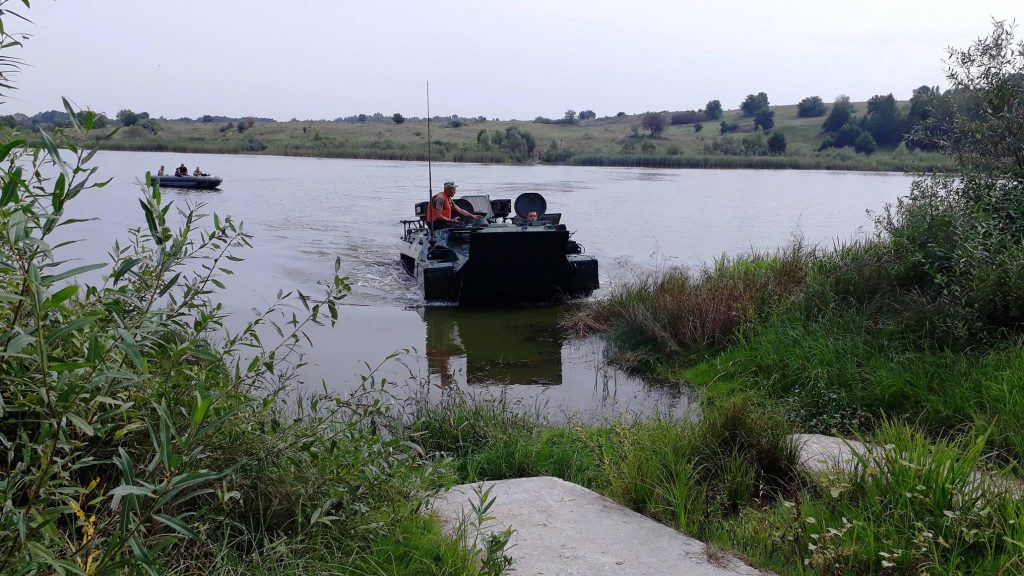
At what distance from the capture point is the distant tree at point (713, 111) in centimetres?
10601

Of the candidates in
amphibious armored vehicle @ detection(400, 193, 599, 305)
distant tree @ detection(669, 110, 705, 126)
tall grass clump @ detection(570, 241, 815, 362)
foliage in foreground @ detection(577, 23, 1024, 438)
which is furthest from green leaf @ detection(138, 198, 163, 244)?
distant tree @ detection(669, 110, 705, 126)

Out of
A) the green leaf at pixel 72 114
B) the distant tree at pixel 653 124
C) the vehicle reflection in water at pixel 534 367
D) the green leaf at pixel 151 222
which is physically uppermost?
the distant tree at pixel 653 124

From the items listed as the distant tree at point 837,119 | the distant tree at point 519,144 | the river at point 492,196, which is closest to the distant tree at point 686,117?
the distant tree at point 837,119

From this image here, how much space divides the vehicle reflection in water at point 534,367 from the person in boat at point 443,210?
2.03m

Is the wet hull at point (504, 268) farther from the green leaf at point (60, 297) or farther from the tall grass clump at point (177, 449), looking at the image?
the green leaf at point (60, 297)

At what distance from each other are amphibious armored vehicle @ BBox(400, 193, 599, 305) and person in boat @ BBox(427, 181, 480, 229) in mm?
279

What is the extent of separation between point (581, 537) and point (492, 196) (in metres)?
29.1

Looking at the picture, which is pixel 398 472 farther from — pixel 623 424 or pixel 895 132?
pixel 895 132

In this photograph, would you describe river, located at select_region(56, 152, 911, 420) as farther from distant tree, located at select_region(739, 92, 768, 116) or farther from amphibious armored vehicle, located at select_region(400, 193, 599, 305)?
distant tree, located at select_region(739, 92, 768, 116)

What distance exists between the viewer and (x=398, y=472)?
170 inches

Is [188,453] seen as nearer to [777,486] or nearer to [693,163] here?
[777,486]

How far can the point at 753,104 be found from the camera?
105562 mm

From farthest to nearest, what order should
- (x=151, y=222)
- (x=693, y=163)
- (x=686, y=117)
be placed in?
1. (x=686, y=117)
2. (x=693, y=163)
3. (x=151, y=222)

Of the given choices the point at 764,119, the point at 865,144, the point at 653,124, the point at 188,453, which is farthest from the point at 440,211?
the point at 764,119
